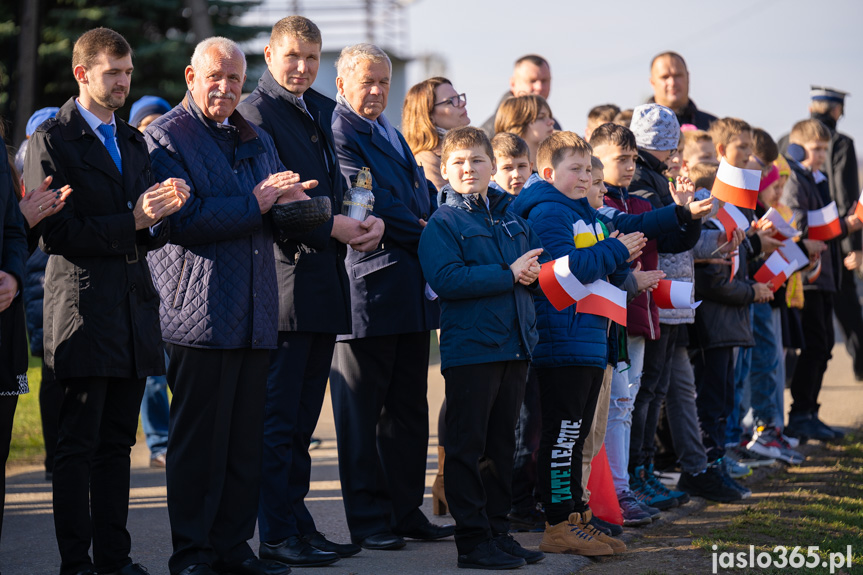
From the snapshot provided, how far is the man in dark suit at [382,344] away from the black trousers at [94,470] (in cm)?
112

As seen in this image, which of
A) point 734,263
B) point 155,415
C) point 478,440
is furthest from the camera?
point 155,415

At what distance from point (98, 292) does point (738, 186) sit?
12.5 ft

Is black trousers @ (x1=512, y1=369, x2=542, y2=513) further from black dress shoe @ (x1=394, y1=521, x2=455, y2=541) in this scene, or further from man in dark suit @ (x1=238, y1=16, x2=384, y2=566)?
man in dark suit @ (x1=238, y1=16, x2=384, y2=566)

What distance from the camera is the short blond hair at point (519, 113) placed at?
21.5 feet

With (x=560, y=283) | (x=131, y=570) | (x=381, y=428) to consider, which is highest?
(x=560, y=283)

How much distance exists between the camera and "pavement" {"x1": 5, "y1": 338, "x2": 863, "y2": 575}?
15.7 feet

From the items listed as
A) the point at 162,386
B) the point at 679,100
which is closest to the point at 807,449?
the point at 679,100

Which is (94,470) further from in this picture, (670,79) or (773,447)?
(670,79)

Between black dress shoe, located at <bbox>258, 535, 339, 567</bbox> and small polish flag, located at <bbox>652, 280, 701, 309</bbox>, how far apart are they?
2.41 m

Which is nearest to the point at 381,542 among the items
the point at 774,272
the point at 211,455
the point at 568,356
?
the point at 211,455

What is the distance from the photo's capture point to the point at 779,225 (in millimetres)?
7574

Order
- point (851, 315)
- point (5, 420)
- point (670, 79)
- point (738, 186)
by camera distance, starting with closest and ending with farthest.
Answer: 1. point (5, 420)
2. point (738, 186)
3. point (670, 79)
4. point (851, 315)

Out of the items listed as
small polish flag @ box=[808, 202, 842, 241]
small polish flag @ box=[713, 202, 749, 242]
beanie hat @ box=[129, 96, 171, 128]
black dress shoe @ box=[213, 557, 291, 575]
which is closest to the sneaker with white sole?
small polish flag @ box=[808, 202, 842, 241]

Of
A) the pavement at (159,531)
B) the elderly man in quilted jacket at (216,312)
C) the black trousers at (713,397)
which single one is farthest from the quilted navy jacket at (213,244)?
the black trousers at (713,397)
